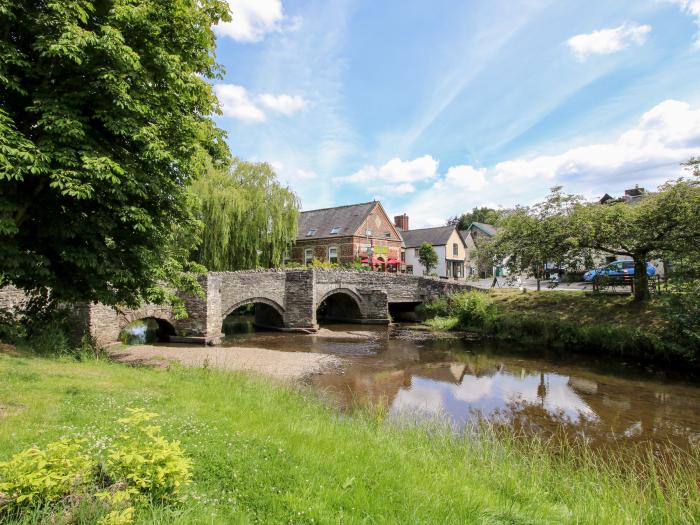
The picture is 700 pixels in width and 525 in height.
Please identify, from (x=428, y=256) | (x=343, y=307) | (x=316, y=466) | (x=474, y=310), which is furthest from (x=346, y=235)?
(x=316, y=466)

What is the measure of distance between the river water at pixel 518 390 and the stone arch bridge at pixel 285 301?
6.43 feet

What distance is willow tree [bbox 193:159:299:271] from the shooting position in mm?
Answer: 21156

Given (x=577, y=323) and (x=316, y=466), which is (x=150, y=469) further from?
(x=577, y=323)

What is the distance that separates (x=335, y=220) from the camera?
35.7m

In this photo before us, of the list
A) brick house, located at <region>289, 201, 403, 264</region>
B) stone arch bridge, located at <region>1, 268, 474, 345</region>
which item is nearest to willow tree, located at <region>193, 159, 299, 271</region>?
stone arch bridge, located at <region>1, 268, 474, 345</region>

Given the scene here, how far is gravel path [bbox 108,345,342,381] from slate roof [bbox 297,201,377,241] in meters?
20.4

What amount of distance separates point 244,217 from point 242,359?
11.6m

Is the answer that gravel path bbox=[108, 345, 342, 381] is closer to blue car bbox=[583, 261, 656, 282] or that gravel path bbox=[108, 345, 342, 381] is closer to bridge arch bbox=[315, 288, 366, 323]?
bridge arch bbox=[315, 288, 366, 323]

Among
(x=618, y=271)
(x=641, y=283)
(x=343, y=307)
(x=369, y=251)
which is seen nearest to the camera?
(x=641, y=283)

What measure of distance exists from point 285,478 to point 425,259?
37694mm

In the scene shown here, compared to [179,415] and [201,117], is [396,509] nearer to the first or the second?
[179,415]

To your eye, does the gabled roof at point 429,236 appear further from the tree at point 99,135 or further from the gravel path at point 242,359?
the tree at point 99,135

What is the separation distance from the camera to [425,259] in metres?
40.2

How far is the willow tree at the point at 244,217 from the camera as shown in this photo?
69.4ft
